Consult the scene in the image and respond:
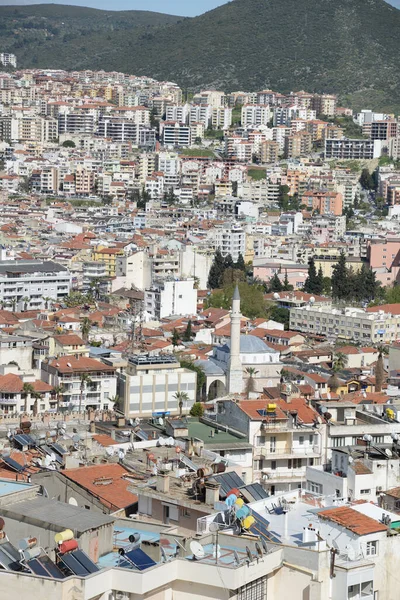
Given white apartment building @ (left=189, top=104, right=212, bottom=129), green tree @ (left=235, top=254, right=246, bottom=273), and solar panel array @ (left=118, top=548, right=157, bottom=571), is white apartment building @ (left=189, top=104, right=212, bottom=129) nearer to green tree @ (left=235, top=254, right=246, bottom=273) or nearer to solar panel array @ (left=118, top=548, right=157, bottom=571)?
green tree @ (left=235, top=254, right=246, bottom=273)

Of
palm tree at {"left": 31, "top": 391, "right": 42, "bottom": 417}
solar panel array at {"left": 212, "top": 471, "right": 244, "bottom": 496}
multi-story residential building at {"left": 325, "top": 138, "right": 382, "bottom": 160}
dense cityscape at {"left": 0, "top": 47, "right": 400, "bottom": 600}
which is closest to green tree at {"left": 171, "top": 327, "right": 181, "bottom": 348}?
dense cityscape at {"left": 0, "top": 47, "right": 400, "bottom": 600}

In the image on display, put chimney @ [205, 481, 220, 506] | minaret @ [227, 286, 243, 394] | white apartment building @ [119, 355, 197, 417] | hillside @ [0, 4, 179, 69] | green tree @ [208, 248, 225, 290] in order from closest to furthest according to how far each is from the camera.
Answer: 1. chimney @ [205, 481, 220, 506]
2. white apartment building @ [119, 355, 197, 417]
3. minaret @ [227, 286, 243, 394]
4. green tree @ [208, 248, 225, 290]
5. hillside @ [0, 4, 179, 69]

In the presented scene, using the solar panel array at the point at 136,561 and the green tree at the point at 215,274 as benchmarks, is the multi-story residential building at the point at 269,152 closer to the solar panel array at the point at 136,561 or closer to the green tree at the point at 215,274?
the green tree at the point at 215,274

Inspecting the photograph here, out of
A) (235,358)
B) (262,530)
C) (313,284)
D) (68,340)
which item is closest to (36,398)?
(235,358)

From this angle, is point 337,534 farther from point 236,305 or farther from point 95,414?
point 236,305

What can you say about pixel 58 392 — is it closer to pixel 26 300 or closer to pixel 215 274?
pixel 26 300

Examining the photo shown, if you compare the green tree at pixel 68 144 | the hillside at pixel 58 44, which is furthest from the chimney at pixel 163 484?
the hillside at pixel 58 44

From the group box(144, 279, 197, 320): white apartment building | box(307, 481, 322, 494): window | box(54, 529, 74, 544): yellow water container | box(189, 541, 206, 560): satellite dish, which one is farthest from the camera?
box(144, 279, 197, 320): white apartment building
